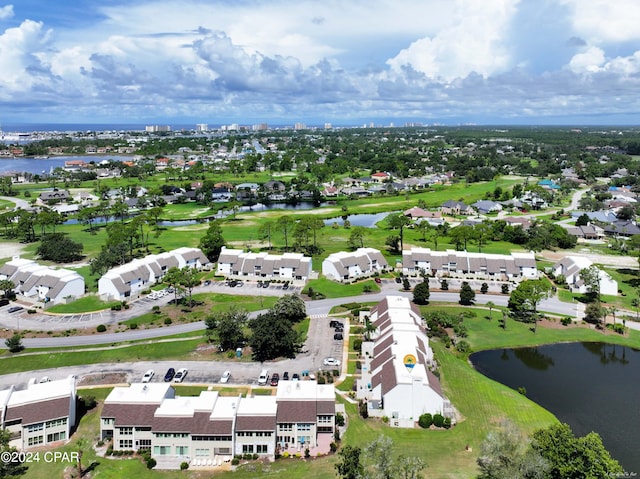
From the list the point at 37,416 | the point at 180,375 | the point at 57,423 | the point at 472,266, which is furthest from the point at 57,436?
the point at 472,266

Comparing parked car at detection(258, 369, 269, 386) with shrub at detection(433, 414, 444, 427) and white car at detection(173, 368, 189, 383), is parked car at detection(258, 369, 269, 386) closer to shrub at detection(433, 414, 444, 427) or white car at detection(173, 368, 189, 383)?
white car at detection(173, 368, 189, 383)

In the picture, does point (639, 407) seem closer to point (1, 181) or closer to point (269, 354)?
point (269, 354)

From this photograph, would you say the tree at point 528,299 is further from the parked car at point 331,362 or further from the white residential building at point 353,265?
the parked car at point 331,362

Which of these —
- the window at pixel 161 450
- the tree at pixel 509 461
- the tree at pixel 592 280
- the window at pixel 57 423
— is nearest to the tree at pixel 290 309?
the window at pixel 161 450

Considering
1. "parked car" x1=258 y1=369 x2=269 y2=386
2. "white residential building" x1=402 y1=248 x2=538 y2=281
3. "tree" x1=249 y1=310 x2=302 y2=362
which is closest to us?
"parked car" x1=258 y1=369 x2=269 y2=386

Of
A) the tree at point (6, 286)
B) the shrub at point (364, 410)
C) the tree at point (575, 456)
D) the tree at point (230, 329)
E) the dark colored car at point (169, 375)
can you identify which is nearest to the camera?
the tree at point (575, 456)

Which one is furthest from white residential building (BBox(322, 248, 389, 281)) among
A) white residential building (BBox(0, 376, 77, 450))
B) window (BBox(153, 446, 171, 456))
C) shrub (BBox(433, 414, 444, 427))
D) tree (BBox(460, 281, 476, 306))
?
white residential building (BBox(0, 376, 77, 450))

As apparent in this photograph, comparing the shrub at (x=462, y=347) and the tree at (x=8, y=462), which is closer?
the tree at (x=8, y=462)
